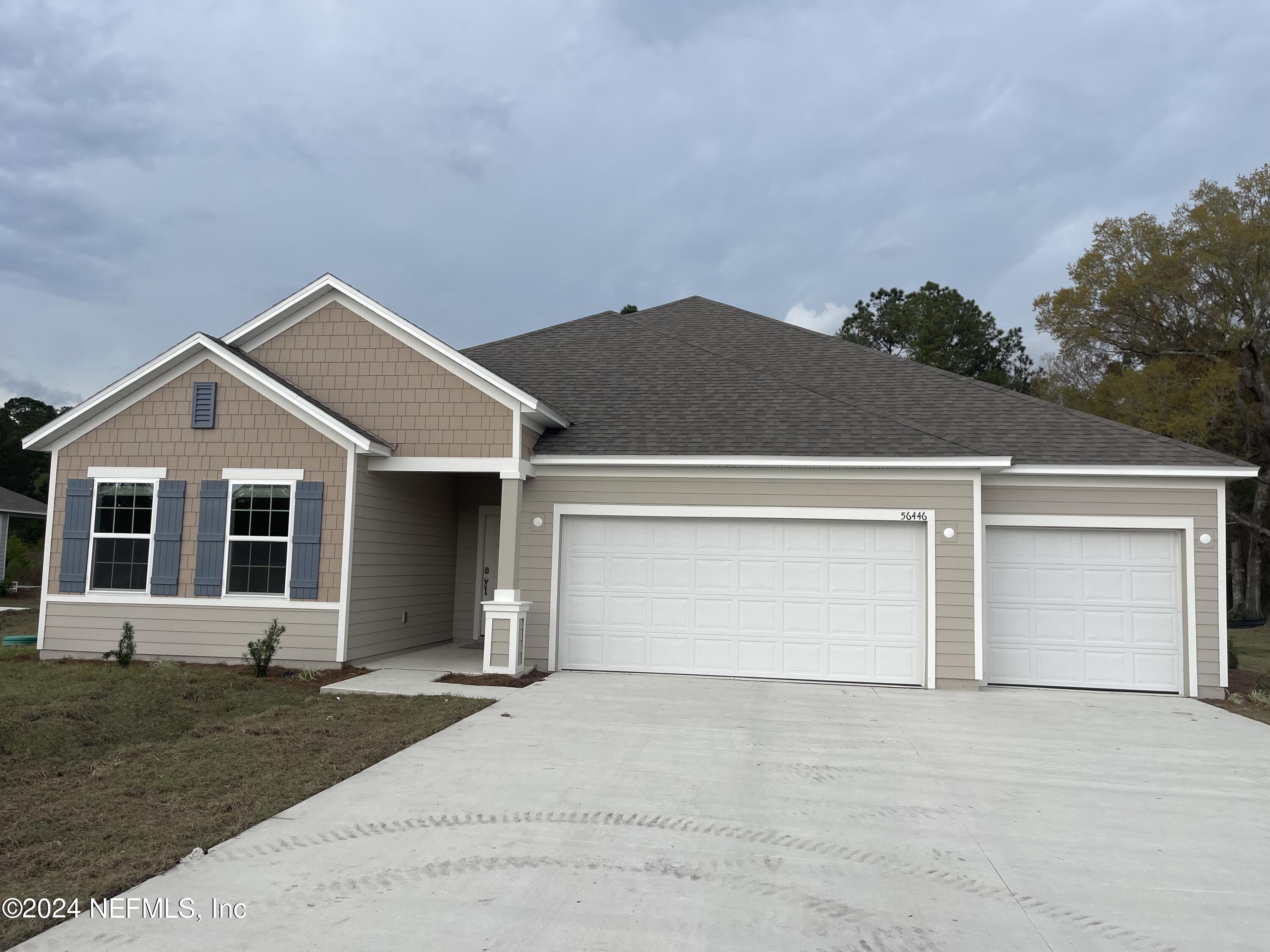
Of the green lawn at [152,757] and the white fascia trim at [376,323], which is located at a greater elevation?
the white fascia trim at [376,323]

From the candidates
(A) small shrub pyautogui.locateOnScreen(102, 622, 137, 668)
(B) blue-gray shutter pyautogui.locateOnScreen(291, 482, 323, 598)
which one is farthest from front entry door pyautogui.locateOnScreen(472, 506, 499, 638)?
(A) small shrub pyautogui.locateOnScreen(102, 622, 137, 668)

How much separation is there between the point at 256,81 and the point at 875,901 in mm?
16200

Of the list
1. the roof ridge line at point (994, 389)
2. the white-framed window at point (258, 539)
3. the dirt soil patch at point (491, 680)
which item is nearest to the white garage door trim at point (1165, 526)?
the roof ridge line at point (994, 389)

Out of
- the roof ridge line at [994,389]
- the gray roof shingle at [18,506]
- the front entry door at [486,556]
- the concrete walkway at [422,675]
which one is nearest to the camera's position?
the concrete walkway at [422,675]

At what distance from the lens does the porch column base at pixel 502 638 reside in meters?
10.6

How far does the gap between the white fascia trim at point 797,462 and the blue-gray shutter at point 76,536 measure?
595 centimetres

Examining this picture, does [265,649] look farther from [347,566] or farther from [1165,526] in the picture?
[1165,526]

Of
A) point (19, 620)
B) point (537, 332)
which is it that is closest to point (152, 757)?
point (537, 332)

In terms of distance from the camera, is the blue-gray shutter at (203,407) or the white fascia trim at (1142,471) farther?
the blue-gray shutter at (203,407)

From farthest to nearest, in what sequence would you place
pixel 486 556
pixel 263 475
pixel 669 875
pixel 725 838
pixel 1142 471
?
pixel 486 556, pixel 263 475, pixel 1142 471, pixel 725 838, pixel 669 875

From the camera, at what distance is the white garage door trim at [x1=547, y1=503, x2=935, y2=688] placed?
10.7 metres

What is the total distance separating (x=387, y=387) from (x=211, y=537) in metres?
2.98

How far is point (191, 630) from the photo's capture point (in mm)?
10891

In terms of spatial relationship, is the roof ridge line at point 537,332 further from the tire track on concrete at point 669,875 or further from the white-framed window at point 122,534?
the tire track on concrete at point 669,875
